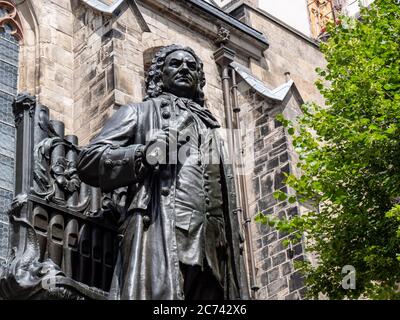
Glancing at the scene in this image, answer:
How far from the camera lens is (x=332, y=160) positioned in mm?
13133

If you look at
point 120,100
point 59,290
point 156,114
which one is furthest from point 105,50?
point 59,290

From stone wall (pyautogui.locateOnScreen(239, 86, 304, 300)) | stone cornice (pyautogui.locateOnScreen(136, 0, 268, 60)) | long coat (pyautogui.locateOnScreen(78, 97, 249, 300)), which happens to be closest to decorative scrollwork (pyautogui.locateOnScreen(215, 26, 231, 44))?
stone cornice (pyautogui.locateOnScreen(136, 0, 268, 60))

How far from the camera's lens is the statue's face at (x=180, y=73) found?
22.4 ft

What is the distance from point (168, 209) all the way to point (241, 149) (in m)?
11.8

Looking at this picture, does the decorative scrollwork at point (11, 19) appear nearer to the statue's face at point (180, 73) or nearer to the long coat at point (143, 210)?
the statue's face at point (180, 73)

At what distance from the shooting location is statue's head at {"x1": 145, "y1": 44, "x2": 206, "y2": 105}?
684cm

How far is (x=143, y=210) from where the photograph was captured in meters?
6.08

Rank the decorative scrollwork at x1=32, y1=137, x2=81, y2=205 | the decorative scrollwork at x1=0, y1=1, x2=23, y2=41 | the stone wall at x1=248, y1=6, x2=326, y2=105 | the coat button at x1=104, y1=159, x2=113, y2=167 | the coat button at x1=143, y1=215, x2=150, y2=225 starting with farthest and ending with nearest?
the stone wall at x1=248, y1=6, x2=326, y2=105
the decorative scrollwork at x1=0, y1=1, x2=23, y2=41
the decorative scrollwork at x1=32, y1=137, x2=81, y2=205
the coat button at x1=104, y1=159, x2=113, y2=167
the coat button at x1=143, y1=215, x2=150, y2=225

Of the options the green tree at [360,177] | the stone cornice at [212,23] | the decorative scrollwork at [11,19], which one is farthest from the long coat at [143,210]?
the stone cornice at [212,23]

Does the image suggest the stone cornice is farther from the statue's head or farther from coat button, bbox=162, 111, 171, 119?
coat button, bbox=162, 111, 171, 119

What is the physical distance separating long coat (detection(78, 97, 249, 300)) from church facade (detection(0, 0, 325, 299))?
19.1 ft

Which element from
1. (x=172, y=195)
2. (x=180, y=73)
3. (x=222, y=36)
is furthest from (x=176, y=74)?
(x=222, y=36)

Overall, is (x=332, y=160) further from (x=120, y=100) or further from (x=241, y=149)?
A: (x=241, y=149)

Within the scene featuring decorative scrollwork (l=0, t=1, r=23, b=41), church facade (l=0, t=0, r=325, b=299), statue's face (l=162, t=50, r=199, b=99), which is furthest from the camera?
decorative scrollwork (l=0, t=1, r=23, b=41)
